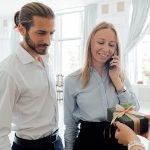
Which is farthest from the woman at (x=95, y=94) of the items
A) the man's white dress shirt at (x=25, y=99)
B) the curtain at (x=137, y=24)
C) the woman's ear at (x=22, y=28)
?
the curtain at (x=137, y=24)

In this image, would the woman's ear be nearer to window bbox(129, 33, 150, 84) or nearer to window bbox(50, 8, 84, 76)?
window bbox(129, 33, 150, 84)

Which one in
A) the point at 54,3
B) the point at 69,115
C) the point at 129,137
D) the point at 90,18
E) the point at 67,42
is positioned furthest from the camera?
the point at 67,42

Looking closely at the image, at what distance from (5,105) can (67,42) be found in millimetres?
7117

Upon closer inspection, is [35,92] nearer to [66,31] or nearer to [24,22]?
[24,22]

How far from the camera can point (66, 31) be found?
8.30 metres

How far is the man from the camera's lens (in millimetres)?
1380

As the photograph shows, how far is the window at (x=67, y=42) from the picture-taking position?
7949mm

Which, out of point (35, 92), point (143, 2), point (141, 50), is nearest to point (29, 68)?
point (35, 92)

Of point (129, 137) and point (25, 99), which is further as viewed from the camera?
point (25, 99)

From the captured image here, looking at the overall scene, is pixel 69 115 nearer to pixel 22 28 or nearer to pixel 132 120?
pixel 132 120

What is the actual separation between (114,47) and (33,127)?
2.48ft

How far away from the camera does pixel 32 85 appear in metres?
1.41

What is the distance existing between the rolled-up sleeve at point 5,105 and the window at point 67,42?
6.54 metres

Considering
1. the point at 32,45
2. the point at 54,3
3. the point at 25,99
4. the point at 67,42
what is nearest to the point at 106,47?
the point at 32,45
